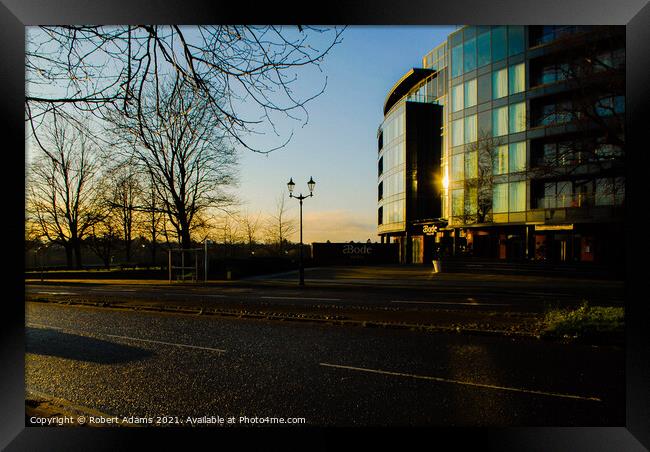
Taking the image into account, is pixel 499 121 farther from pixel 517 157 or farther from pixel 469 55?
pixel 469 55

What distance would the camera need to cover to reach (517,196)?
33.7 metres

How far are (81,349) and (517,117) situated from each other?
113 ft

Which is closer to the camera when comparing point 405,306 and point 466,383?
point 466,383

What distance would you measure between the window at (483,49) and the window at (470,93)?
1.68 metres

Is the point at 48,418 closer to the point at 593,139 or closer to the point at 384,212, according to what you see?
the point at 593,139

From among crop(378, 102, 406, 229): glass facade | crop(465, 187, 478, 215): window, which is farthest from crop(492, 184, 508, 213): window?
crop(378, 102, 406, 229): glass facade

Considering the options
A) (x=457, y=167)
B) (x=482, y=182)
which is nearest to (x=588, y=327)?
(x=482, y=182)

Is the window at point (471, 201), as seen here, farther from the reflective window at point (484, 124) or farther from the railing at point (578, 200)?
the railing at point (578, 200)

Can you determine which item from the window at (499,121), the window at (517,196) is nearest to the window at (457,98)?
the window at (499,121)

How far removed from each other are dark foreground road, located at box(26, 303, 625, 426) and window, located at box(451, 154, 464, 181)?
103ft

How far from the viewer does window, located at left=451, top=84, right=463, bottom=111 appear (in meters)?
37.1
